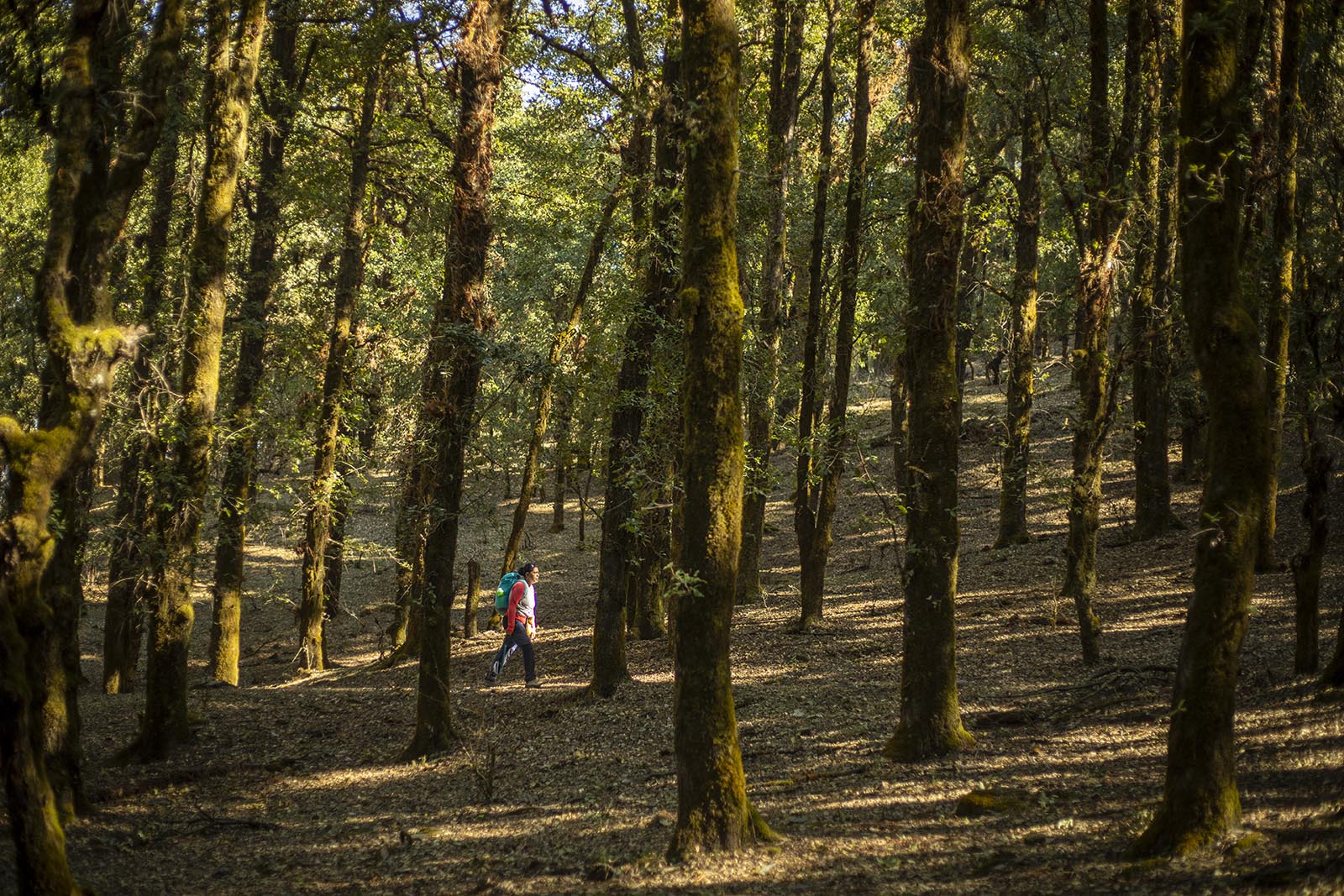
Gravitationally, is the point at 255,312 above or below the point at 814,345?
above

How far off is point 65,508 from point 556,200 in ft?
45.7

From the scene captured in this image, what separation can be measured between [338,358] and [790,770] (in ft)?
38.6

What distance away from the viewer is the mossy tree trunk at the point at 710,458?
7.54 m

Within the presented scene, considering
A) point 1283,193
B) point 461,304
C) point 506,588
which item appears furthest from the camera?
point 506,588

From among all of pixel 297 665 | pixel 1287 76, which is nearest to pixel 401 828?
pixel 297 665

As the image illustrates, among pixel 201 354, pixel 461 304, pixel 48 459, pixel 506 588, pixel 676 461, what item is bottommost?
pixel 506 588

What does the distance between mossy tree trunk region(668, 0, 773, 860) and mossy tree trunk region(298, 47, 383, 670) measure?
35.1ft

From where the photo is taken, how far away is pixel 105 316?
8484 millimetres

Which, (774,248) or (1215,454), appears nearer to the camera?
(1215,454)

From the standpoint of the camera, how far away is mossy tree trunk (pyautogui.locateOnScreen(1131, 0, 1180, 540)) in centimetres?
1208

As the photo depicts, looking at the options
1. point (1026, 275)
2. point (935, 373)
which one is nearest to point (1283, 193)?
point (1026, 275)

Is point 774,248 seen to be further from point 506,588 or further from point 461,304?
point 506,588

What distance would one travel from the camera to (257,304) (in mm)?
16938

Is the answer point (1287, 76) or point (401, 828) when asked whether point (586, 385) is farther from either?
point (1287, 76)
